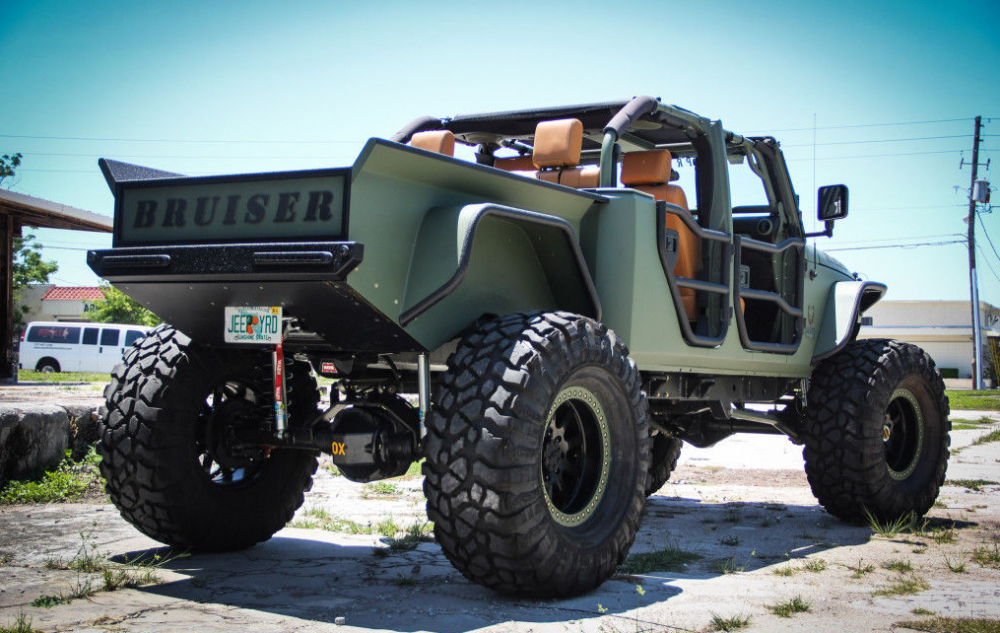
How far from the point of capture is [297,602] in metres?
4.04

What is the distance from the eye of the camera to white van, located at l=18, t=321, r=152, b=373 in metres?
32.3

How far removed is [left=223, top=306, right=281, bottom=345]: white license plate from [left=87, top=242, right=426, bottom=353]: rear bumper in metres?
0.03

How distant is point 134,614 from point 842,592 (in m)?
2.92

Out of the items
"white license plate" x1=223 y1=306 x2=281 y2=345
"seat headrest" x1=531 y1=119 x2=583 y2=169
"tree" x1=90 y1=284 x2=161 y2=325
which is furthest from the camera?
Result: "tree" x1=90 y1=284 x2=161 y2=325

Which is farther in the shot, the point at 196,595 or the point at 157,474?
the point at 157,474

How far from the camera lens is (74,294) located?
225 feet

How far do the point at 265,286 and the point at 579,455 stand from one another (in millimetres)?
1560

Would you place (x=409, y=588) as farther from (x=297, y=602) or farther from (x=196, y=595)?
(x=196, y=595)

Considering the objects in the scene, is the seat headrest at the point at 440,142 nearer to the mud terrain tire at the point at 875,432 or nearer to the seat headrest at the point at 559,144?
the seat headrest at the point at 559,144

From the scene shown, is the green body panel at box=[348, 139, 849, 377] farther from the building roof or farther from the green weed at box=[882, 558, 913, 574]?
the building roof

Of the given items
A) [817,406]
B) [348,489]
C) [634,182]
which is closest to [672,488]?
[817,406]

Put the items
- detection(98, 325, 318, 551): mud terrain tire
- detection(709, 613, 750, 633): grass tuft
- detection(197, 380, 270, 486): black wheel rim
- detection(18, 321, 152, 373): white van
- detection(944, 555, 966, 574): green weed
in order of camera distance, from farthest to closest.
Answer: detection(18, 321, 152, 373): white van, detection(197, 380, 270, 486): black wheel rim, detection(944, 555, 966, 574): green weed, detection(98, 325, 318, 551): mud terrain tire, detection(709, 613, 750, 633): grass tuft

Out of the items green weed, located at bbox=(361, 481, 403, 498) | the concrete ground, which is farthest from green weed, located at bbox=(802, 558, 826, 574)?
green weed, located at bbox=(361, 481, 403, 498)

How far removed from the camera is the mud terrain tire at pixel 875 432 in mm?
6539
